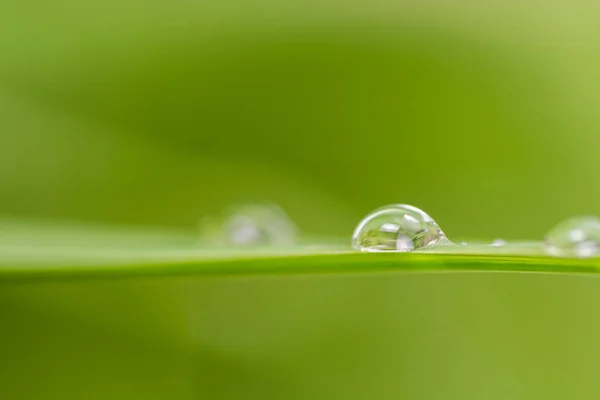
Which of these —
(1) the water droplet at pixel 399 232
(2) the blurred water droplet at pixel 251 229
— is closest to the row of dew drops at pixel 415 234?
(1) the water droplet at pixel 399 232

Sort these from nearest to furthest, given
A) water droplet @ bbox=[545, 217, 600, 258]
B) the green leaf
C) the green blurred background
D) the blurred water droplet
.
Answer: the green leaf < water droplet @ bbox=[545, 217, 600, 258] < the blurred water droplet < the green blurred background

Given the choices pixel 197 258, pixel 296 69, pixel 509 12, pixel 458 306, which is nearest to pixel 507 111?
pixel 509 12

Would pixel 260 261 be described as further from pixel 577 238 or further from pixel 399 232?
pixel 577 238

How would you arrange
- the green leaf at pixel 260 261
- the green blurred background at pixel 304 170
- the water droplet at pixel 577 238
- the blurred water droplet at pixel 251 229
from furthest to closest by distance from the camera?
the green blurred background at pixel 304 170
the blurred water droplet at pixel 251 229
the water droplet at pixel 577 238
the green leaf at pixel 260 261

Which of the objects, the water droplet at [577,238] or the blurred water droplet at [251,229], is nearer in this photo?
the water droplet at [577,238]

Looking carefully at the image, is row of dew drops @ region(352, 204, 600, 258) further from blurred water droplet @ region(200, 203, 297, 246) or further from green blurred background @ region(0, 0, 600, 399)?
green blurred background @ region(0, 0, 600, 399)

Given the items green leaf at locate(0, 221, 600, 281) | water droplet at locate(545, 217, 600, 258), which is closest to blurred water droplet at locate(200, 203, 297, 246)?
green leaf at locate(0, 221, 600, 281)

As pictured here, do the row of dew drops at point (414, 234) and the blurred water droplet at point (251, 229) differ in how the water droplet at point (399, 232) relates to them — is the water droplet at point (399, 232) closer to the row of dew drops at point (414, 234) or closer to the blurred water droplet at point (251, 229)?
the row of dew drops at point (414, 234)
